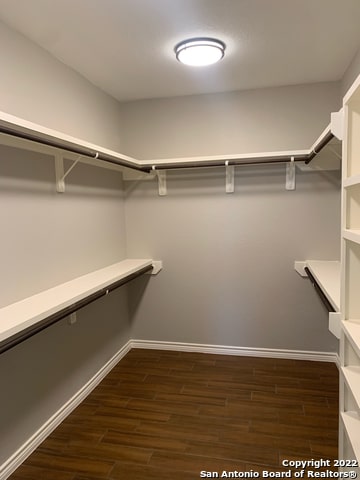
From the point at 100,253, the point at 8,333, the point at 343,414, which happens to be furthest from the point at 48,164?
the point at 343,414

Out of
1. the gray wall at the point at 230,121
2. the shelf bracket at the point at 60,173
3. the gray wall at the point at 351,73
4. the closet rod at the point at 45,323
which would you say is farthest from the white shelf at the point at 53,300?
the gray wall at the point at 351,73

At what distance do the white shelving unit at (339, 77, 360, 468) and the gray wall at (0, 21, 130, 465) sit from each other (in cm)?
163

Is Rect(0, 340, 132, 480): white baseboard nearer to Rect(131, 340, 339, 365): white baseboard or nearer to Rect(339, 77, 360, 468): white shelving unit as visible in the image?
Rect(131, 340, 339, 365): white baseboard

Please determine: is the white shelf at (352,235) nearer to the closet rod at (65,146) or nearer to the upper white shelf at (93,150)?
the upper white shelf at (93,150)

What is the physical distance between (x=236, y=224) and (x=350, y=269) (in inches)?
65.2

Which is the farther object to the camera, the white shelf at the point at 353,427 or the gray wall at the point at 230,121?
the gray wall at the point at 230,121

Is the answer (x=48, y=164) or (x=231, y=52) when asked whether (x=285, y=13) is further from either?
(x=48, y=164)

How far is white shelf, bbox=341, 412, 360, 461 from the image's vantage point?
1.23 metres

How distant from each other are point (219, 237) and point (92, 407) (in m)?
1.67

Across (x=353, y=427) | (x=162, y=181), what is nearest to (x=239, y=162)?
(x=162, y=181)

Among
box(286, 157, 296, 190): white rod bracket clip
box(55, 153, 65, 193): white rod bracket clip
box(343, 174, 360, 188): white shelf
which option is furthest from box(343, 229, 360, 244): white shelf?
box(55, 153, 65, 193): white rod bracket clip

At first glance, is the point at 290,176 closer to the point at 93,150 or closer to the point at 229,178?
the point at 229,178

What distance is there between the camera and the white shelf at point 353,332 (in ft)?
4.07

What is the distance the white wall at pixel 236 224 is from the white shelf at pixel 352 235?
1.59 m
